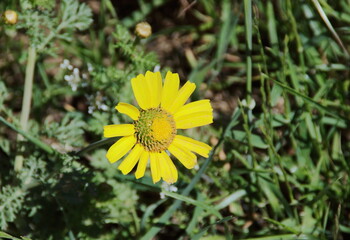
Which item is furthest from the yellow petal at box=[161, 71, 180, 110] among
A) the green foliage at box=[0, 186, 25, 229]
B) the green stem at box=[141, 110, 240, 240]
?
the green foliage at box=[0, 186, 25, 229]

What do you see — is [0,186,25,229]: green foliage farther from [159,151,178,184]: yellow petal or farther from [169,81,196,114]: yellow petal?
[169,81,196,114]: yellow petal

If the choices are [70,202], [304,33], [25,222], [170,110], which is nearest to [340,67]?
[304,33]

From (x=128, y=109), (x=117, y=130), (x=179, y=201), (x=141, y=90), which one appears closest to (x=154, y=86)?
(x=141, y=90)

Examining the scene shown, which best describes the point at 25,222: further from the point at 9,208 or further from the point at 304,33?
the point at 304,33

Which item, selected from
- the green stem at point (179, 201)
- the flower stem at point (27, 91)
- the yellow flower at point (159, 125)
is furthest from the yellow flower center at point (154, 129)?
the flower stem at point (27, 91)

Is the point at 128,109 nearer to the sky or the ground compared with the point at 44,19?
nearer to the ground

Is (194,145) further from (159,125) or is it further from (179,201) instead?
(179,201)

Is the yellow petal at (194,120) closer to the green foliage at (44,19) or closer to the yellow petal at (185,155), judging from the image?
the yellow petal at (185,155)
